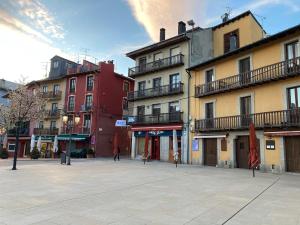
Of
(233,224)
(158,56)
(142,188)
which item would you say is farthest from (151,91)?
(233,224)

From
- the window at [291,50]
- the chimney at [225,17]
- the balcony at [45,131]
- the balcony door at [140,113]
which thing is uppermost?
the chimney at [225,17]

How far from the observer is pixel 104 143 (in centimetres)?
3766

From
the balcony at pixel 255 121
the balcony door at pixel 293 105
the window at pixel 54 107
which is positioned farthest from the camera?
the window at pixel 54 107

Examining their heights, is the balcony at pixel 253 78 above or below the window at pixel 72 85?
below

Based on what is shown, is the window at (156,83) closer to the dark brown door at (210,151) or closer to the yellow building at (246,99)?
the yellow building at (246,99)

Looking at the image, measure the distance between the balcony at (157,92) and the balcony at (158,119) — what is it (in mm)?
2289

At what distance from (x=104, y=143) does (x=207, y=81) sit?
1784 cm

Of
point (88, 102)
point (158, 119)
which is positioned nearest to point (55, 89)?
point (88, 102)

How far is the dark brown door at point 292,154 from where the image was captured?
728 inches

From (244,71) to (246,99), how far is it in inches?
95.1

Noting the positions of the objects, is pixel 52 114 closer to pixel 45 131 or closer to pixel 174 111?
pixel 45 131

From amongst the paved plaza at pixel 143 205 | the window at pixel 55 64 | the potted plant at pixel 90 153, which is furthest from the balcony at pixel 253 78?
the window at pixel 55 64

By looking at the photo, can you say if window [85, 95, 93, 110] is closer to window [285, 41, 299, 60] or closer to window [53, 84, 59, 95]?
window [53, 84, 59, 95]

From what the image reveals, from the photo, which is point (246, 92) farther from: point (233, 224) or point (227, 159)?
point (233, 224)
